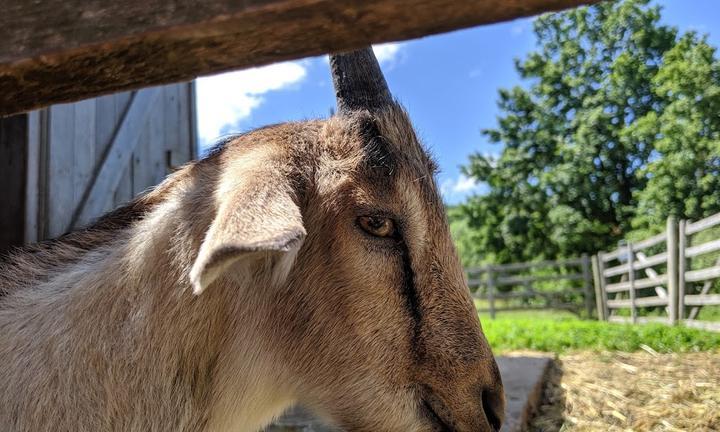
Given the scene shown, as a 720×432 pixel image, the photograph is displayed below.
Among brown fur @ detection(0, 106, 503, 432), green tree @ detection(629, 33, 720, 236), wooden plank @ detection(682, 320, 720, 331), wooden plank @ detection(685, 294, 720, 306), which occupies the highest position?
green tree @ detection(629, 33, 720, 236)

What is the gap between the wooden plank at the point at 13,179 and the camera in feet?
11.7

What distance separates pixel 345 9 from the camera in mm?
1296

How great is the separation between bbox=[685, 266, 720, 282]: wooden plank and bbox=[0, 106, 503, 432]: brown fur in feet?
28.8

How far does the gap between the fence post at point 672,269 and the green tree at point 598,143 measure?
10687 mm

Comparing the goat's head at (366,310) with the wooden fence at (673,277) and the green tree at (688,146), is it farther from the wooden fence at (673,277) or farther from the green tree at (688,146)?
the green tree at (688,146)

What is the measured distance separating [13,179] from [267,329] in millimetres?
2506

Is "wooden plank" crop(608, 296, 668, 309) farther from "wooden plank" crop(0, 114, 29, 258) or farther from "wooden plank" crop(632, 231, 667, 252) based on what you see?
"wooden plank" crop(0, 114, 29, 258)

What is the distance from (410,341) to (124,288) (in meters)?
0.92

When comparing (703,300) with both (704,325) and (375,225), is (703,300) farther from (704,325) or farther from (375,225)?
(375,225)

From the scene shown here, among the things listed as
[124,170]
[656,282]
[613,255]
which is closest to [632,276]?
[656,282]

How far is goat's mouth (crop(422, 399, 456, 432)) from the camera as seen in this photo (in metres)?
1.87

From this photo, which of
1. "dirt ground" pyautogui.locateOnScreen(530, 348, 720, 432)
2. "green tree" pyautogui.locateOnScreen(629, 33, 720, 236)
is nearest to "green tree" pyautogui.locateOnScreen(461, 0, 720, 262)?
"green tree" pyautogui.locateOnScreen(629, 33, 720, 236)

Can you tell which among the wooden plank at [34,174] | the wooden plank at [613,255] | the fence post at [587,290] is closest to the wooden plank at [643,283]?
the wooden plank at [613,255]

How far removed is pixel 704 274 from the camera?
994 cm
